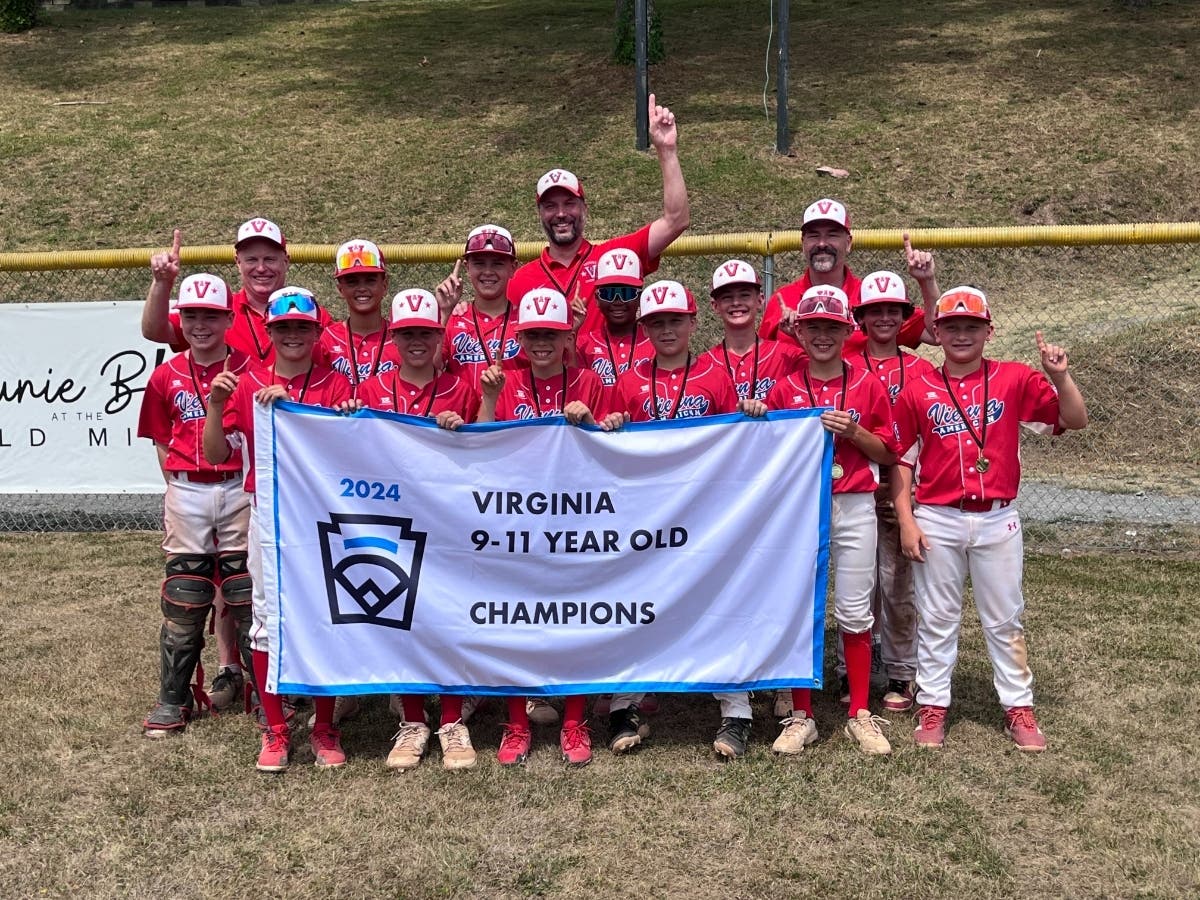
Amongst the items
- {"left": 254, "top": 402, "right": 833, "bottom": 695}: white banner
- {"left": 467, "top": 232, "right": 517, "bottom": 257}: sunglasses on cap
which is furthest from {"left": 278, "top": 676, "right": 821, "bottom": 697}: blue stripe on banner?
{"left": 467, "top": 232, "right": 517, "bottom": 257}: sunglasses on cap

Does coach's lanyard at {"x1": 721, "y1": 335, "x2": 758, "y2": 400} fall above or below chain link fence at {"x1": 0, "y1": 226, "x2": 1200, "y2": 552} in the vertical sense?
above

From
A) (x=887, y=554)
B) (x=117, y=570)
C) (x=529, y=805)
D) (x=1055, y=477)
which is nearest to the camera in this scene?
(x=529, y=805)

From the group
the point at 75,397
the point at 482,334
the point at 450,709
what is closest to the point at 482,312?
the point at 482,334

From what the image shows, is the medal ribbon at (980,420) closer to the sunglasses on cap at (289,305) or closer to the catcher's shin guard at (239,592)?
the sunglasses on cap at (289,305)

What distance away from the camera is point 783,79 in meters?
16.0

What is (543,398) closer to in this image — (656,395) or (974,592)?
(656,395)

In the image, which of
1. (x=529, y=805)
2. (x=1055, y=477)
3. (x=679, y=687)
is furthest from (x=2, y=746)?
(x=1055, y=477)

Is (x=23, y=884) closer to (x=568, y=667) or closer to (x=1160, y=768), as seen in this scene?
(x=568, y=667)

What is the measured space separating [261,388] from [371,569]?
911mm

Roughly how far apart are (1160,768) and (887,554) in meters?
1.50

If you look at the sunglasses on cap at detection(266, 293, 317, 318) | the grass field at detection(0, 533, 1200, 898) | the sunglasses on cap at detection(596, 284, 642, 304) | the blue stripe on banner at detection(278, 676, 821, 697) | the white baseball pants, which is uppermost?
the sunglasses on cap at detection(266, 293, 317, 318)

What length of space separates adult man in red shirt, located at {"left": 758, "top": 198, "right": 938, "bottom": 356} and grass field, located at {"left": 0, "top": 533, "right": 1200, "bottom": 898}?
1782 millimetres

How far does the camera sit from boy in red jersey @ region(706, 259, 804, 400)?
17.6ft

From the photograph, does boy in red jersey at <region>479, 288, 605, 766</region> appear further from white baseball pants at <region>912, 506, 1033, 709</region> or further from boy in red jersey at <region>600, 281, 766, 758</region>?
white baseball pants at <region>912, 506, 1033, 709</region>
